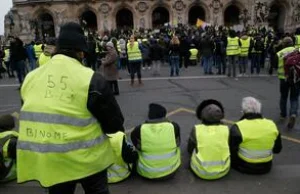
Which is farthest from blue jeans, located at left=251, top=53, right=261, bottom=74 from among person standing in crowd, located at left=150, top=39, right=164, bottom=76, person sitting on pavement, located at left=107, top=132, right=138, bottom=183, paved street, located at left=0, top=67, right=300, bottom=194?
person sitting on pavement, located at left=107, top=132, right=138, bottom=183

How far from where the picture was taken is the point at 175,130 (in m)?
5.41

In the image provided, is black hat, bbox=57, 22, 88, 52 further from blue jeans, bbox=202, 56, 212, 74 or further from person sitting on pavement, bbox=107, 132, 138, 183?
blue jeans, bbox=202, 56, 212, 74

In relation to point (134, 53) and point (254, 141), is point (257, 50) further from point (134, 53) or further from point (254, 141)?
point (254, 141)

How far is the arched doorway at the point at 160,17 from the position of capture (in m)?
47.3

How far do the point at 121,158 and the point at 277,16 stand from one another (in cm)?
4441

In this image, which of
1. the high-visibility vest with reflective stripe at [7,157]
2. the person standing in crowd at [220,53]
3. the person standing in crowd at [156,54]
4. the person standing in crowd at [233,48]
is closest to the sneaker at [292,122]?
the high-visibility vest with reflective stripe at [7,157]

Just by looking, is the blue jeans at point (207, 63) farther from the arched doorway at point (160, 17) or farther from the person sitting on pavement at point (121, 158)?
the arched doorway at point (160, 17)

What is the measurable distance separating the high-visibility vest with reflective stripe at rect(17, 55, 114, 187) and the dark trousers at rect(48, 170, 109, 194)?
0.34 ft

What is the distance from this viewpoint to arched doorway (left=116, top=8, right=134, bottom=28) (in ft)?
157

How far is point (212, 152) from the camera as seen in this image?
527 cm

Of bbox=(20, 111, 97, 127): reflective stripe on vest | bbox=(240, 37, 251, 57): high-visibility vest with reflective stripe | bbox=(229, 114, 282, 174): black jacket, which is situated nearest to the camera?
bbox=(20, 111, 97, 127): reflective stripe on vest

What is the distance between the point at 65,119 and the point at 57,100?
155 millimetres

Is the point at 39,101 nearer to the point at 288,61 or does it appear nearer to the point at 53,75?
the point at 53,75

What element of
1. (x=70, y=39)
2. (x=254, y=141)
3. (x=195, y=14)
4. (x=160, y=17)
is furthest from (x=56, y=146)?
(x=195, y=14)
